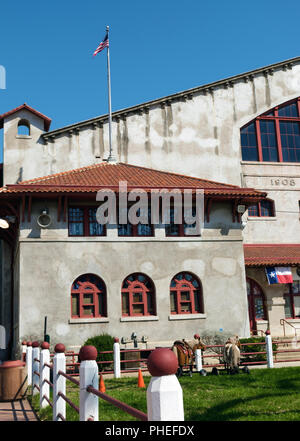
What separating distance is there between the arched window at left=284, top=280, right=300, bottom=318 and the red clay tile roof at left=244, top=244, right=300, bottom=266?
6.22 ft

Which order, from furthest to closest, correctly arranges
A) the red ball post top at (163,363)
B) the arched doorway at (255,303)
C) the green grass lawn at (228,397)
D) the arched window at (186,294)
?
the arched doorway at (255,303) < the arched window at (186,294) < the green grass lawn at (228,397) < the red ball post top at (163,363)

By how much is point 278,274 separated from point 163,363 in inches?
986

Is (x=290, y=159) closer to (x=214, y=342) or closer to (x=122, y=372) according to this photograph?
(x=214, y=342)

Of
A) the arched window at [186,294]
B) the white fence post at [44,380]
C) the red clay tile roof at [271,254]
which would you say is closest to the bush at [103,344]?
the arched window at [186,294]

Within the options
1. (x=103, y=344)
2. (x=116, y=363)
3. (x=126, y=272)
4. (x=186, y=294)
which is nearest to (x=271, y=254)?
(x=186, y=294)

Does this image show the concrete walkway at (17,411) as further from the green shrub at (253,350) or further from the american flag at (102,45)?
the american flag at (102,45)

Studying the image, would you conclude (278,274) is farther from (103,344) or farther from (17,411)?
(17,411)

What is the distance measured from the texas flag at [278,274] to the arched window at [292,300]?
1599 mm

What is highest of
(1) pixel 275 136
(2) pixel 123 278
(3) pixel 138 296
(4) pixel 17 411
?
(1) pixel 275 136

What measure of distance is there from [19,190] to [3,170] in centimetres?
795

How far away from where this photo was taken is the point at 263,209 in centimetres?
3144

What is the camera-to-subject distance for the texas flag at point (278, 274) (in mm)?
27141
